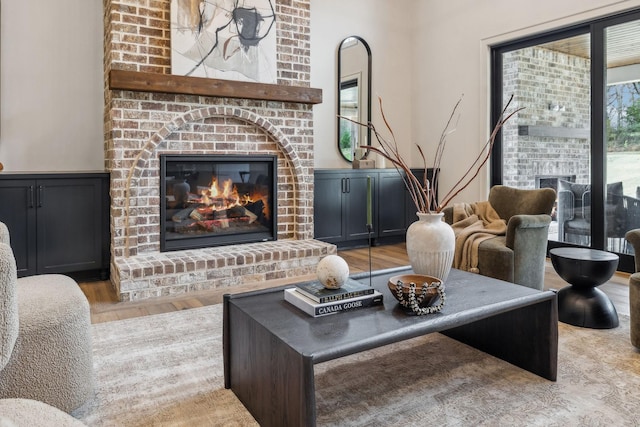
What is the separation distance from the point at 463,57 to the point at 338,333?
179 inches

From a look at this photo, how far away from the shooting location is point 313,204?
4.70m

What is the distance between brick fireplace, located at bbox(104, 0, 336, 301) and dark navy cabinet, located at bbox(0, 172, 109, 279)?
139 millimetres

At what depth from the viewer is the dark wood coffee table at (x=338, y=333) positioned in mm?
1494

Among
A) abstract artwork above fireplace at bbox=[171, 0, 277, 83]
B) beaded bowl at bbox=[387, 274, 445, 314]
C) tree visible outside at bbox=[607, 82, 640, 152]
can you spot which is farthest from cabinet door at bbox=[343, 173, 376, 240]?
beaded bowl at bbox=[387, 274, 445, 314]

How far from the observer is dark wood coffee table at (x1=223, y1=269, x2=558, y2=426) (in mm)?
1494

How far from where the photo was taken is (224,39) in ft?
13.1

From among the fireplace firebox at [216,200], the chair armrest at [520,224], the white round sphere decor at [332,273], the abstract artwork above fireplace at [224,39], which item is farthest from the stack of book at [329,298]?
the abstract artwork above fireplace at [224,39]

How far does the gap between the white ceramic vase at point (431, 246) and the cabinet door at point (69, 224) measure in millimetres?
2696

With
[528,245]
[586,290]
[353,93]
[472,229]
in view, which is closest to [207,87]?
[353,93]

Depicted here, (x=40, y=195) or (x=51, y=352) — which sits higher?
(x=40, y=195)

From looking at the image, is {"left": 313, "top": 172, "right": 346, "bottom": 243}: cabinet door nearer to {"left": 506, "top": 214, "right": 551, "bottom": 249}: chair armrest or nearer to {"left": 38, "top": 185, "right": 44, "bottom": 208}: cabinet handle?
{"left": 506, "top": 214, "right": 551, "bottom": 249}: chair armrest

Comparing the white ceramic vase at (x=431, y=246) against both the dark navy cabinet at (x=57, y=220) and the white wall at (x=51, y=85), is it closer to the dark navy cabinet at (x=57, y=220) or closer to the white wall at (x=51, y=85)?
the dark navy cabinet at (x=57, y=220)

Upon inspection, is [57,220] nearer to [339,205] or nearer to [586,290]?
[339,205]

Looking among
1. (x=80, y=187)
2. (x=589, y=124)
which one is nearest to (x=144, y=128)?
(x=80, y=187)
